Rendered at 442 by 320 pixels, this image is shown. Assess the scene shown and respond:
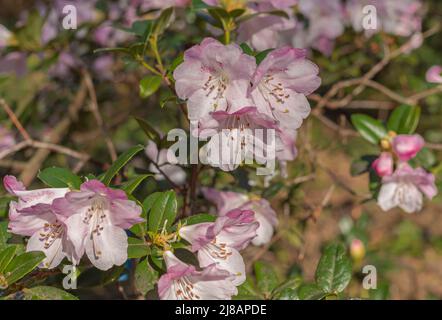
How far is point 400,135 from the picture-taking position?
5.08ft

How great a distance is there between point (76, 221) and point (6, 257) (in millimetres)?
175

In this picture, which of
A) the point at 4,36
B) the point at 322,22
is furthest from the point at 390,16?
the point at 4,36

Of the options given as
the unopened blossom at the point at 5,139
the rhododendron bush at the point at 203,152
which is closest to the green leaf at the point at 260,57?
the rhododendron bush at the point at 203,152

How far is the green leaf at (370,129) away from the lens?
162 centimetres

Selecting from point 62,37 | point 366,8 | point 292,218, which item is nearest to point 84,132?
point 62,37

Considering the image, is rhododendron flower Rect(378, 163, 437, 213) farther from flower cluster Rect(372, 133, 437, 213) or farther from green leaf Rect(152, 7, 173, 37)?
green leaf Rect(152, 7, 173, 37)

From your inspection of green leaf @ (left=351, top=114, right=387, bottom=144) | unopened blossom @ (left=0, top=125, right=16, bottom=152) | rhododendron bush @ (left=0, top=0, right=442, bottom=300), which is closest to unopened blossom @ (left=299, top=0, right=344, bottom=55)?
rhododendron bush @ (left=0, top=0, right=442, bottom=300)

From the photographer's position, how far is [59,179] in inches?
47.8

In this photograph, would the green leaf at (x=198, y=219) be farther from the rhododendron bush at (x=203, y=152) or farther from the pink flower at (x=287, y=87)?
the pink flower at (x=287, y=87)

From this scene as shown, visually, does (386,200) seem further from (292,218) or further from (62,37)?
(62,37)

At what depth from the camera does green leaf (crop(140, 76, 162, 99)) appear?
1.38 meters

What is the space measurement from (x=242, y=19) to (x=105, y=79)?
1.32m

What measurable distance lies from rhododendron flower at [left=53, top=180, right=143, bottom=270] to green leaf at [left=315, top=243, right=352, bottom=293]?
495 millimetres

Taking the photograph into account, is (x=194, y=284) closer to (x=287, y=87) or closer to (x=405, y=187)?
(x=287, y=87)
